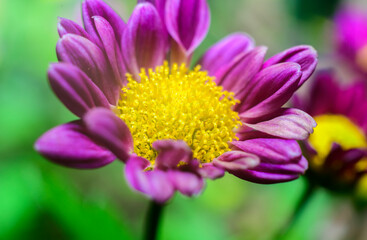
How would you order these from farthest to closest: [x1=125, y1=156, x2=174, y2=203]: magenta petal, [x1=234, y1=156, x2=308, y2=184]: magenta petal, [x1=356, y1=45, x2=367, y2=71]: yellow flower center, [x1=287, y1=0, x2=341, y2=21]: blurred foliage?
[x1=287, y1=0, x2=341, y2=21]: blurred foliage < [x1=356, y1=45, x2=367, y2=71]: yellow flower center < [x1=234, y1=156, x2=308, y2=184]: magenta petal < [x1=125, y1=156, x2=174, y2=203]: magenta petal

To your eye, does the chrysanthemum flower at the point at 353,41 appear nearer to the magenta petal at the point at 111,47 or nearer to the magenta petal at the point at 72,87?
the magenta petal at the point at 111,47

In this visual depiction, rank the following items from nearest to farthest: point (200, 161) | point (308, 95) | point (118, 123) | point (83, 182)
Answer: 1. point (118, 123)
2. point (200, 161)
3. point (308, 95)
4. point (83, 182)

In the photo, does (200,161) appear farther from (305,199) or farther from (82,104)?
(305,199)

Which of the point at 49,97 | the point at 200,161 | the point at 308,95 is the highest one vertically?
the point at 200,161

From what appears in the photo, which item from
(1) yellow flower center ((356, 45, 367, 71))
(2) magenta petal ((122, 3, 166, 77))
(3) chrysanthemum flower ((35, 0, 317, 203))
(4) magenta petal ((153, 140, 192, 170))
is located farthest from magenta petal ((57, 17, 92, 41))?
(1) yellow flower center ((356, 45, 367, 71))

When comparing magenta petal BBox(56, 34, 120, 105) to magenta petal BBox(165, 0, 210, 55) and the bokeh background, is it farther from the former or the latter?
the bokeh background

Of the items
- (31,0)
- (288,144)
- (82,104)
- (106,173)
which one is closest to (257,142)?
(288,144)

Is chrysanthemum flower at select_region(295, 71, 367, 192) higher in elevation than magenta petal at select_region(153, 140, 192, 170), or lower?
lower
